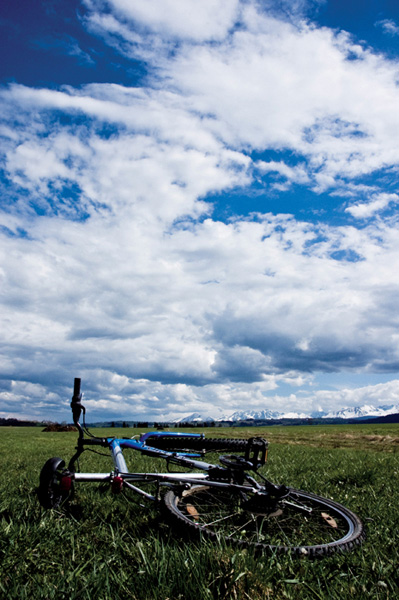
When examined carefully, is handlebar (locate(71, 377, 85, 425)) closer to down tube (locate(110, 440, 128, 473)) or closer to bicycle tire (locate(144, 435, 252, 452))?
down tube (locate(110, 440, 128, 473))

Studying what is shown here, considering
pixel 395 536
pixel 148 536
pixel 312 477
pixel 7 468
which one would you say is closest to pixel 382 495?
pixel 312 477

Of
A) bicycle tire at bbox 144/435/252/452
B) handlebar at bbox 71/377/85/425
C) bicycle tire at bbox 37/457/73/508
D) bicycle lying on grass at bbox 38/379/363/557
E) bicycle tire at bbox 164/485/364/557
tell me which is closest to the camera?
bicycle tire at bbox 164/485/364/557

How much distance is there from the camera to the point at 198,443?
5.94 metres

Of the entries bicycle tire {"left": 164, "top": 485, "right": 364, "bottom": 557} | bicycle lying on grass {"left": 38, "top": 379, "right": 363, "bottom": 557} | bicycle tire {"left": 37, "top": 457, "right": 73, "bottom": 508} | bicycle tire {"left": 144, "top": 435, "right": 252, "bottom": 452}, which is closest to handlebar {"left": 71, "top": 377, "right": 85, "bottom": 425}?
bicycle lying on grass {"left": 38, "top": 379, "right": 363, "bottom": 557}

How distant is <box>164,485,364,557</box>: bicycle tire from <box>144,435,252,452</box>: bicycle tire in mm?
597

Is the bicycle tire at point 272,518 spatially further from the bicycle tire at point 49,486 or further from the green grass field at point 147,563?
the bicycle tire at point 49,486

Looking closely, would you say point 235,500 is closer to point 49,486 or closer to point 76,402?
point 49,486

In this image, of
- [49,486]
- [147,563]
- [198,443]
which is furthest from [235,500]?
[147,563]

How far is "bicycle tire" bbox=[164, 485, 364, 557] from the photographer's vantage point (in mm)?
4359

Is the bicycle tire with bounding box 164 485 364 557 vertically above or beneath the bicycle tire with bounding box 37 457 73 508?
beneath

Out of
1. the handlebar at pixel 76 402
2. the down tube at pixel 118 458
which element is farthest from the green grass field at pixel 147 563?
the handlebar at pixel 76 402

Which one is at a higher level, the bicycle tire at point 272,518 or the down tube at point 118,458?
the down tube at point 118,458

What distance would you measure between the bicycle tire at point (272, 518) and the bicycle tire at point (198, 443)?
0.60m

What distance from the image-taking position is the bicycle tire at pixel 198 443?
5.55 metres
